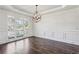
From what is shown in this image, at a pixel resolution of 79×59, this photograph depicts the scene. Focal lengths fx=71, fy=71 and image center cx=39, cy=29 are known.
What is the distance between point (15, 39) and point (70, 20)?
3058 millimetres

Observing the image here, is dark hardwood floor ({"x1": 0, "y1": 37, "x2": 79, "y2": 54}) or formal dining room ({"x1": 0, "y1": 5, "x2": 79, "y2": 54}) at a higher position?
formal dining room ({"x1": 0, "y1": 5, "x2": 79, "y2": 54})

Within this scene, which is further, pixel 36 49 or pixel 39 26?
pixel 39 26

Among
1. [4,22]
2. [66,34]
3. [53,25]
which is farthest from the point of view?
[53,25]

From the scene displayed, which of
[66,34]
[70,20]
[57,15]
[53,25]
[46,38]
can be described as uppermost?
[57,15]

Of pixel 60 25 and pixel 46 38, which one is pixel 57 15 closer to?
pixel 60 25

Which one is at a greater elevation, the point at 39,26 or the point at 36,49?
the point at 39,26

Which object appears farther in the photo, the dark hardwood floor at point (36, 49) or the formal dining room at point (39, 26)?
the formal dining room at point (39, 26)

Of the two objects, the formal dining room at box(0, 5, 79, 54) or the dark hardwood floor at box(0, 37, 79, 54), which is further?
the formal dining room at box(0, 5, 79, 54)

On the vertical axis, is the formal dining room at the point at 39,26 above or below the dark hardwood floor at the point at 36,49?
above
